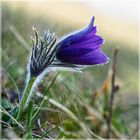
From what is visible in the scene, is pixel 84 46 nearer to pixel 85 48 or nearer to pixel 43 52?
pixel 85 48

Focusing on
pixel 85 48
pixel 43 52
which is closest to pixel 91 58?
pixel 85 48

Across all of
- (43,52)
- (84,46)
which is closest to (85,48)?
(84,46)

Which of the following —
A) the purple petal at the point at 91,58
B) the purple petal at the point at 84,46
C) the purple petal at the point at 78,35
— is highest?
the purple petal at the point at 78,35

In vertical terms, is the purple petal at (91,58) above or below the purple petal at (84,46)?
below

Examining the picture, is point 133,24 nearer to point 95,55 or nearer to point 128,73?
point 128,73

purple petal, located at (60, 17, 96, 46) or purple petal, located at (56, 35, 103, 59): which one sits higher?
purple petal, located at (60, 17, 96, 46)

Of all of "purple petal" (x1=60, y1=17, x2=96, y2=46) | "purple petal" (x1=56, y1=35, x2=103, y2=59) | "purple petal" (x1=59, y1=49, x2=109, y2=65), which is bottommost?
"purple petal" (x1=59, y1=49, x2=109, y2=65)

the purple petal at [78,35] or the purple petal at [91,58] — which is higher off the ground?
the purple petal at [78,35]

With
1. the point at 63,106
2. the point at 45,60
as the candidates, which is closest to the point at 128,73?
the point at 63,106
